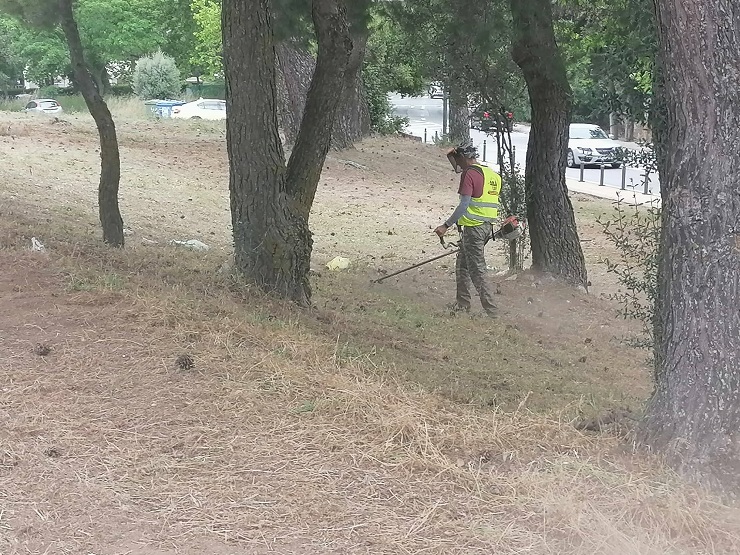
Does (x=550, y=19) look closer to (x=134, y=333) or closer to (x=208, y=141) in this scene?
(x=134, y=333)

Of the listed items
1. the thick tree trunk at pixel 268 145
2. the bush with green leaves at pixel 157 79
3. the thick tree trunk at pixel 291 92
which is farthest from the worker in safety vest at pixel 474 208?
the bush with green leaves at pixel 157 79

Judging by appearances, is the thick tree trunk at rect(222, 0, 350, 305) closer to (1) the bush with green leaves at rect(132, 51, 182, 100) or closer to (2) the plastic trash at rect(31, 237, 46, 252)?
(2) the plastic trash at rect(31, 237, 46, 252)

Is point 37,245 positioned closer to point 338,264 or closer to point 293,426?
point 293,426

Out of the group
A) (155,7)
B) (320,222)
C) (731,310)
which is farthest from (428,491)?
(155,7)

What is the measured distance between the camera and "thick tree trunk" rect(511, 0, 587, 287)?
32.4 feet

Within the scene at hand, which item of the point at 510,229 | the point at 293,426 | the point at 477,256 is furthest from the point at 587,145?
the point at 293,426

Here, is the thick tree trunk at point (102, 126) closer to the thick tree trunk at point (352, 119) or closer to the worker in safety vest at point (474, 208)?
the worker in safety vest at point (474, 208)

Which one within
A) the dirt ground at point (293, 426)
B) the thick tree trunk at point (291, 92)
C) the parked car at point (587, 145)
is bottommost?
the dirt ground at point (293, 426)

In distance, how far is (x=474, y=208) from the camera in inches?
336

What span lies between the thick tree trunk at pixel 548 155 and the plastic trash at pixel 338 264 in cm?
243

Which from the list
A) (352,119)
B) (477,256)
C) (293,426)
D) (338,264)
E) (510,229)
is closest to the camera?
(293,426)

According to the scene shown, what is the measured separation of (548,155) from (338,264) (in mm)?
3002

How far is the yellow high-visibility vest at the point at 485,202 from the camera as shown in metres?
8.49

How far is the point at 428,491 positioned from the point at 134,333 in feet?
8.15
